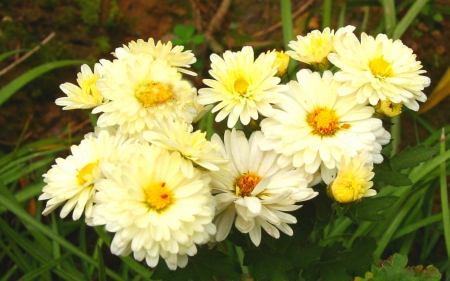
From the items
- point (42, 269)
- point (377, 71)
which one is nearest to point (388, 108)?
point (377, 71)

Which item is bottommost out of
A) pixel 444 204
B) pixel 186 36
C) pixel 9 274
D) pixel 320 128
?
pixel 9 274

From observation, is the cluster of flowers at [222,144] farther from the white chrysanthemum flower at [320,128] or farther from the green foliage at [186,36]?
the green foliage at [186,36]

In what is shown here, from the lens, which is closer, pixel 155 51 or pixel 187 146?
pixel 187 146

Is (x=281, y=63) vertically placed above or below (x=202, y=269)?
above

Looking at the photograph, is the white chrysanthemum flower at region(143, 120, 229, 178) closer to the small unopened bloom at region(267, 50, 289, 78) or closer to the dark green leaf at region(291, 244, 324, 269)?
the small unopened bloom at region(267, 50, 289, 78)

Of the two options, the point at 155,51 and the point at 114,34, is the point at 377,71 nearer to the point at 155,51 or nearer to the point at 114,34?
the point at 155,51

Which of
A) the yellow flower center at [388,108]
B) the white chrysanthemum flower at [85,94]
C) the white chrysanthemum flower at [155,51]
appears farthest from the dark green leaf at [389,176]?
the white chrysanthemum flower at [85,94]

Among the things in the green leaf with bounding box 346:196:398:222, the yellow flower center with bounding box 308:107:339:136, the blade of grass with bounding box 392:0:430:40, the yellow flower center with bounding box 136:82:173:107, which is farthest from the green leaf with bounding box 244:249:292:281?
the blade of grass with bounding box 392:0:430:40
